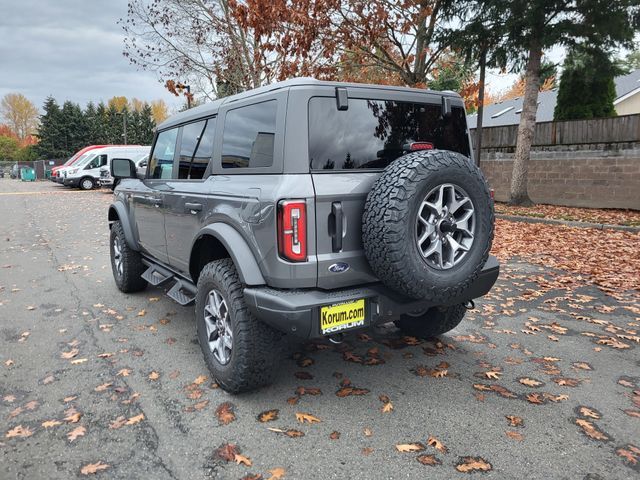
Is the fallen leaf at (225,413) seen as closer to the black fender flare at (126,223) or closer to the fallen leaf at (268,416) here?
the fallen leaf at (268,416)

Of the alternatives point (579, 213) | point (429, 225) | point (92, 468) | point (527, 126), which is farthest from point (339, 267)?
point (527, 126)

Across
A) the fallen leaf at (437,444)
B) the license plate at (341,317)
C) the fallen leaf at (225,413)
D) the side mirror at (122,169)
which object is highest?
the side mirror at (122,169)

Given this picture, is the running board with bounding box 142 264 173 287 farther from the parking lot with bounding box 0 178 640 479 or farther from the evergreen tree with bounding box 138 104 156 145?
the evergreen tree with bounding box 138 104 156 145

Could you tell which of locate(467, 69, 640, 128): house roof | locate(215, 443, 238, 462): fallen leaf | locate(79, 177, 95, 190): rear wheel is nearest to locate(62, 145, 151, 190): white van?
locate(79, 177, 95, 190): rear wheel

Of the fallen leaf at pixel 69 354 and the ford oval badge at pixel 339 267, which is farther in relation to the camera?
the fallen leaf at pixel 69 354

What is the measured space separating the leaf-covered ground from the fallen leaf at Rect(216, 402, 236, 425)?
977 centimetres

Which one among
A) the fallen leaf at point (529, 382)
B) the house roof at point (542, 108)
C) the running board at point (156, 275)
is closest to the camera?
the fallen leaf at point (529, 382)

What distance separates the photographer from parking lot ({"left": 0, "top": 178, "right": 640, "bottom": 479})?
8.14 ft

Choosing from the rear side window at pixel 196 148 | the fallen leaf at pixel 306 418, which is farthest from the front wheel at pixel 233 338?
the rear side window at pixel 196 148

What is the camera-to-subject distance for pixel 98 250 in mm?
8727

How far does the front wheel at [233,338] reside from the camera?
2961 mm

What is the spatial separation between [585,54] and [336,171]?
13526mm

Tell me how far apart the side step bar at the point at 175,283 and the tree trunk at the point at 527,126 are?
37.6ft

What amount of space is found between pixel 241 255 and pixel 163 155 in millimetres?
2309
